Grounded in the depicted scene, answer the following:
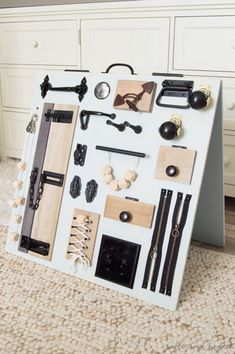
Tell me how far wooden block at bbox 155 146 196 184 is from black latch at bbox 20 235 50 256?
19.5 inches

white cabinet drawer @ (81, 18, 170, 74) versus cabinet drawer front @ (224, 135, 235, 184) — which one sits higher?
white cabinet drawer @ (81, 18, 170, 74)

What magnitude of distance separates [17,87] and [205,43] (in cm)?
120

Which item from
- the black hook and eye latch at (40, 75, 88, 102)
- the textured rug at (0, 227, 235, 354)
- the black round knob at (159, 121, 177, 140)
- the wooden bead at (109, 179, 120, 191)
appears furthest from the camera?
the black hook and eye latch at (40, 75, 88, 102)

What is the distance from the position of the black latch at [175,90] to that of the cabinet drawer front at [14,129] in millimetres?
1322

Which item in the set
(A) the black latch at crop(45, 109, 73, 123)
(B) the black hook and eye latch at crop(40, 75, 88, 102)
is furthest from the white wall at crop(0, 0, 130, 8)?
(A) the black latch at crop(45, 109, 73, 123)

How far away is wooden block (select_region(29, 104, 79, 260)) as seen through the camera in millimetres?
1258

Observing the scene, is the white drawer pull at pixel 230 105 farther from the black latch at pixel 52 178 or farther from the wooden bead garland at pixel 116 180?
the black latch at pixel 52 178

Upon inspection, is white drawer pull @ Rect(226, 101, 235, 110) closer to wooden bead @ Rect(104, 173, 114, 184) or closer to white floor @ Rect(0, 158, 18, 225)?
wooden bead @ Rect(104, 173, 114, 184)

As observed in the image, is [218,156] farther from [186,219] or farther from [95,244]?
[95,244]

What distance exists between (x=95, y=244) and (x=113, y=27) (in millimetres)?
1164

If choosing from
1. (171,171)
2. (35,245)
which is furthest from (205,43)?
(35,245)

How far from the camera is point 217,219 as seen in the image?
4.33 ft

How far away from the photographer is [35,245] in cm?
129

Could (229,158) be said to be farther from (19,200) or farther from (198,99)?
(19,200)
